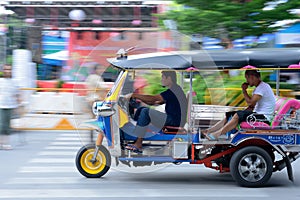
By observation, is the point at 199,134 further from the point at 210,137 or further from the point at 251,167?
the point at 251,167

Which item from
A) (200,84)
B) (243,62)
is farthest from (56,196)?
(200,84)

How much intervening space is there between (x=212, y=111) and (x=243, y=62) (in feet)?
3.95

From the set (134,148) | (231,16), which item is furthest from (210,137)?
(231,16)

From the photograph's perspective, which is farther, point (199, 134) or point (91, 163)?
point (91, 163)

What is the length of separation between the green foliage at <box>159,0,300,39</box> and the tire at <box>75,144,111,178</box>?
356 inches

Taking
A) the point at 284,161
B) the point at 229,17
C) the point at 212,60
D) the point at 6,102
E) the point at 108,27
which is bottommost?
the point at 284,161

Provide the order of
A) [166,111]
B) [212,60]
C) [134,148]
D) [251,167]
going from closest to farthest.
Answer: [212,60] → [251,167] → [134,148] → [166,111]

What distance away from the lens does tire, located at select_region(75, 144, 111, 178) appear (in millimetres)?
8461

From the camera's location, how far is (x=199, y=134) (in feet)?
26.5

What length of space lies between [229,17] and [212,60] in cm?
917

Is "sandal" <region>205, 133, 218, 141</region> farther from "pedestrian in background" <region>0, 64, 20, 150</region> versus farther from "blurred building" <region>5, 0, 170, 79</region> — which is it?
"blurred building" <region>5, 0, 170, 79</region>

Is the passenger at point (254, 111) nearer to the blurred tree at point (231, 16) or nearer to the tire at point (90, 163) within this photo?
the tire at point (90, 163)

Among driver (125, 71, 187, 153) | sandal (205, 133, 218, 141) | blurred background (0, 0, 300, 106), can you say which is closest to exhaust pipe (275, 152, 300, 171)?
sandal (205, 133, 218, 141)

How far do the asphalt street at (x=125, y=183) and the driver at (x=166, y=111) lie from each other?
680 mm
